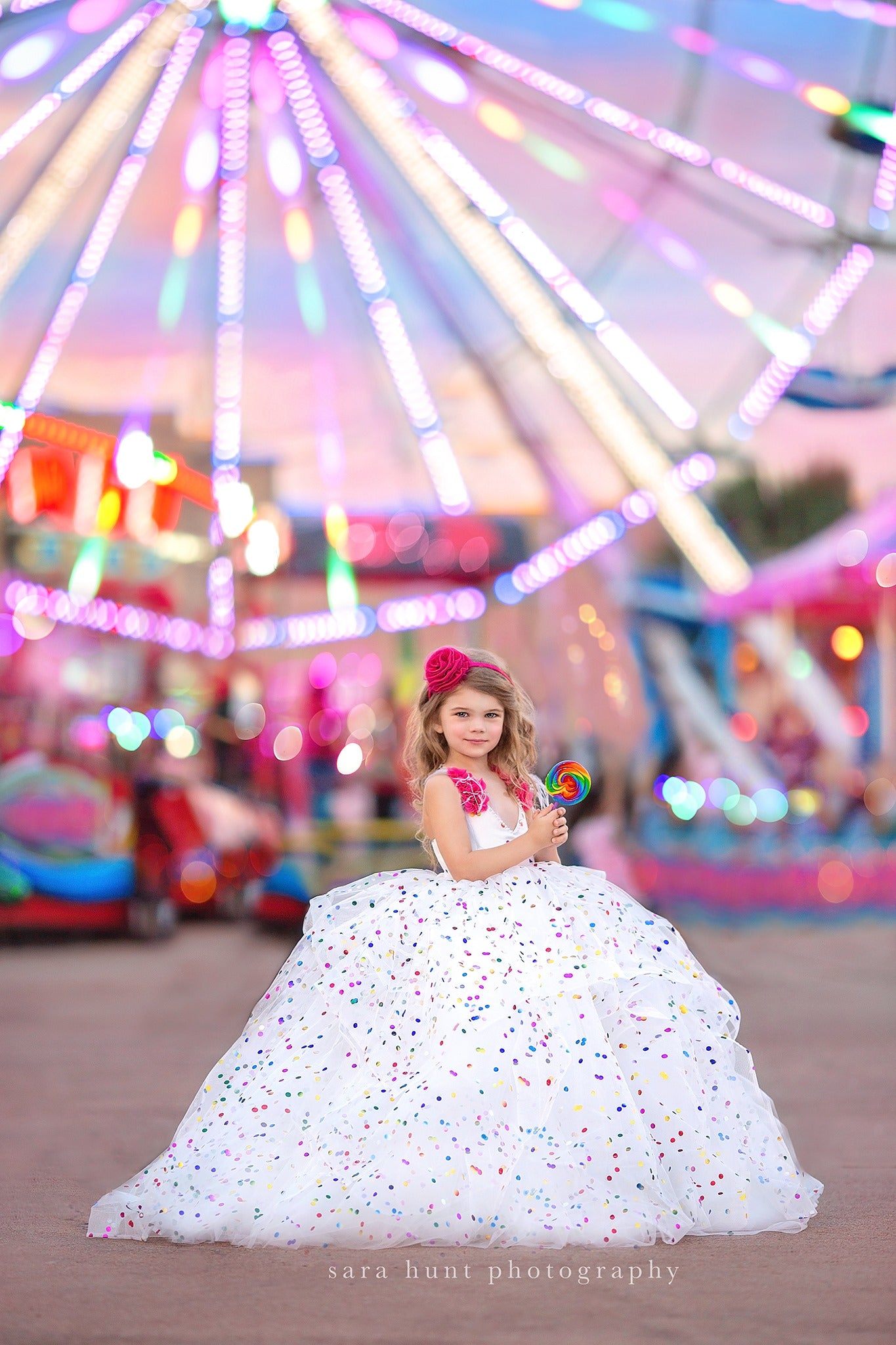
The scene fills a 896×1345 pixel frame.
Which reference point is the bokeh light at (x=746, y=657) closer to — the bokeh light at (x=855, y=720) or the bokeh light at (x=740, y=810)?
the bokeh light at (x=855, y=720)

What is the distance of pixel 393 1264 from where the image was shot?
3.10 metres

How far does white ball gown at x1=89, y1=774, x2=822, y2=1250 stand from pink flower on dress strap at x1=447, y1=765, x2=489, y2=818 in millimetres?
22

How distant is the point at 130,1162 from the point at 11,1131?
589 mm

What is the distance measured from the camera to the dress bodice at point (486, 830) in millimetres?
3648

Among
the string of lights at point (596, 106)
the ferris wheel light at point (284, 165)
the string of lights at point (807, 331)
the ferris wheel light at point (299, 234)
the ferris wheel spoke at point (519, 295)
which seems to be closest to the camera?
the string of lights at point (596, 106)

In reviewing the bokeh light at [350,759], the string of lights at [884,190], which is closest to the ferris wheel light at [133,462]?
the bokeh light at [350,759]

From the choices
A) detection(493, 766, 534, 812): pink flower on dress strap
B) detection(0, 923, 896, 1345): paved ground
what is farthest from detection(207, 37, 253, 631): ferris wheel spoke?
detection(493, 766, 534, 812): pink flower on dress strap

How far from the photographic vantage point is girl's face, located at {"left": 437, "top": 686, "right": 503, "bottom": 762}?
3.71m

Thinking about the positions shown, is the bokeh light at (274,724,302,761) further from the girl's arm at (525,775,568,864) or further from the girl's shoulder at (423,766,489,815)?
→ the girl's shoulder at (423,766,489,815)

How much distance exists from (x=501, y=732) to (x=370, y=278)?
7934 millimetres

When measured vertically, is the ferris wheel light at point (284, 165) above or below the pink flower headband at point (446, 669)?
above

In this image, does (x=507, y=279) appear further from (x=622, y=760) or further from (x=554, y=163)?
(x=622, y=760)

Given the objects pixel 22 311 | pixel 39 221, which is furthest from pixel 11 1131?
pixel 22 311

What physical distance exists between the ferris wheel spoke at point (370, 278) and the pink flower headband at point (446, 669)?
7.13m
